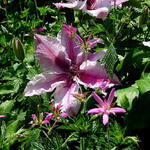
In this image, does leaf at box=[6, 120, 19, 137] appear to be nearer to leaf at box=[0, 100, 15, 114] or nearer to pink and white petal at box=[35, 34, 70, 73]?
leaf at box=[0, 100, 15, 114]

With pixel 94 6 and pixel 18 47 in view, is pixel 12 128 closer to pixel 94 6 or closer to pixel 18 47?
pixel 18 47

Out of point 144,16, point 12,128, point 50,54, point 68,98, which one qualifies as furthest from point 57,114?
point 144,16

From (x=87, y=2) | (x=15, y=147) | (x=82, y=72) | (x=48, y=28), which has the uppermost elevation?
(x=87, y=2)

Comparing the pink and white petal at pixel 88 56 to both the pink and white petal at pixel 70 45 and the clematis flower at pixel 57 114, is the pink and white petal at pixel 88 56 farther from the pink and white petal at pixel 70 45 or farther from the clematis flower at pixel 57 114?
the clematis flower at pixel 57 114

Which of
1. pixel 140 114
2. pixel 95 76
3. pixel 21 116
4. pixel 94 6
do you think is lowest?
pixel 21 116

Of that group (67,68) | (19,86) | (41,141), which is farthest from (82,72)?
(19,86)

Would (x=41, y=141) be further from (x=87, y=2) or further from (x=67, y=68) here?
(x=87, y=2)

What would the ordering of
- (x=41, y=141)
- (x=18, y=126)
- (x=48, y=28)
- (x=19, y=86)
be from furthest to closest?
(x=48, y=28) < (x=19, y=86) < (x=18, y=126) < (x=41, y=141)
